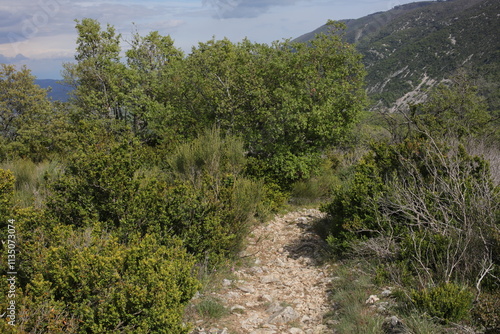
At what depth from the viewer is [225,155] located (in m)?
9.38

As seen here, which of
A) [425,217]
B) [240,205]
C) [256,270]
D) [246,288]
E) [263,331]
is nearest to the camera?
[263,331]

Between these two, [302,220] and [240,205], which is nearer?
[240,205]

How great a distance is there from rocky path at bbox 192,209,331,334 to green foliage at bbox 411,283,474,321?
132cm

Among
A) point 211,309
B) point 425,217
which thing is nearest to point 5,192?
point 211,309

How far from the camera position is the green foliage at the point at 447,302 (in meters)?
3.86

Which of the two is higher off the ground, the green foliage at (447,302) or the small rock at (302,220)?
the green foliage at (447,302)

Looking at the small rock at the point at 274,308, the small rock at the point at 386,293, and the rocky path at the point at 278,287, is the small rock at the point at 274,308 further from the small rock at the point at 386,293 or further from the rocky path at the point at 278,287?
the small rock at the point at 386,293

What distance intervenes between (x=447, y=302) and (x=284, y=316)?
6.71 feet

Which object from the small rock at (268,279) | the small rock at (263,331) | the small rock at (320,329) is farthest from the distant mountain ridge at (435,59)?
the small rock at (263,331)

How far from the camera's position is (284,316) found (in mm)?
4719

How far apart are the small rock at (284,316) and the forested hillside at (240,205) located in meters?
0.46

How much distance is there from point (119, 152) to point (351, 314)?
4110mm

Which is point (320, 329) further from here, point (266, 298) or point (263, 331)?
point (266, 298)

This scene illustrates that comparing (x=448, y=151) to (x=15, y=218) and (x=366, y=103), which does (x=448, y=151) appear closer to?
(x=366, y=103)
